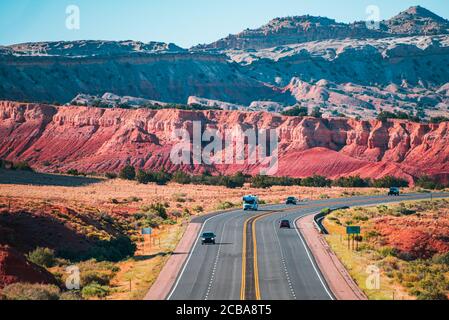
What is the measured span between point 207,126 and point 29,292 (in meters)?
112

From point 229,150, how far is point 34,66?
71.1 metres

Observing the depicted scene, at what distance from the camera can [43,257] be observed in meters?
46.4

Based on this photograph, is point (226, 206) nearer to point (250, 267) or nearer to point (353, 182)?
point (353, 182)

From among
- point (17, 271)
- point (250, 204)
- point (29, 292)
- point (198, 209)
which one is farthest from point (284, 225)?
point (29, 292)

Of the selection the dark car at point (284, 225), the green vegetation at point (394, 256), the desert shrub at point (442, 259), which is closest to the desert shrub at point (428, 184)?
the green vegetation at point (394, 256)

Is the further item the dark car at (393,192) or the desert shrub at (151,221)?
the dark car at (393,192)

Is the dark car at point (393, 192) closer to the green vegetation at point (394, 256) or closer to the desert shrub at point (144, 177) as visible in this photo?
the green vegetation at point (394, 256)

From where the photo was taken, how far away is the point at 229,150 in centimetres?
13938

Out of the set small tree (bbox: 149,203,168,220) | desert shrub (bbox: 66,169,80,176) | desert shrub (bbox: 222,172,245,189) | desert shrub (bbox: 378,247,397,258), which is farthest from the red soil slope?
desert shrub (bbox: 66,169,80,176)

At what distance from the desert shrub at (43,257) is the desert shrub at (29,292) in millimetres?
10173

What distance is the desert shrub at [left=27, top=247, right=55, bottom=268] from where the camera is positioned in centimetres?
4612

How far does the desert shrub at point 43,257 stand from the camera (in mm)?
46125
